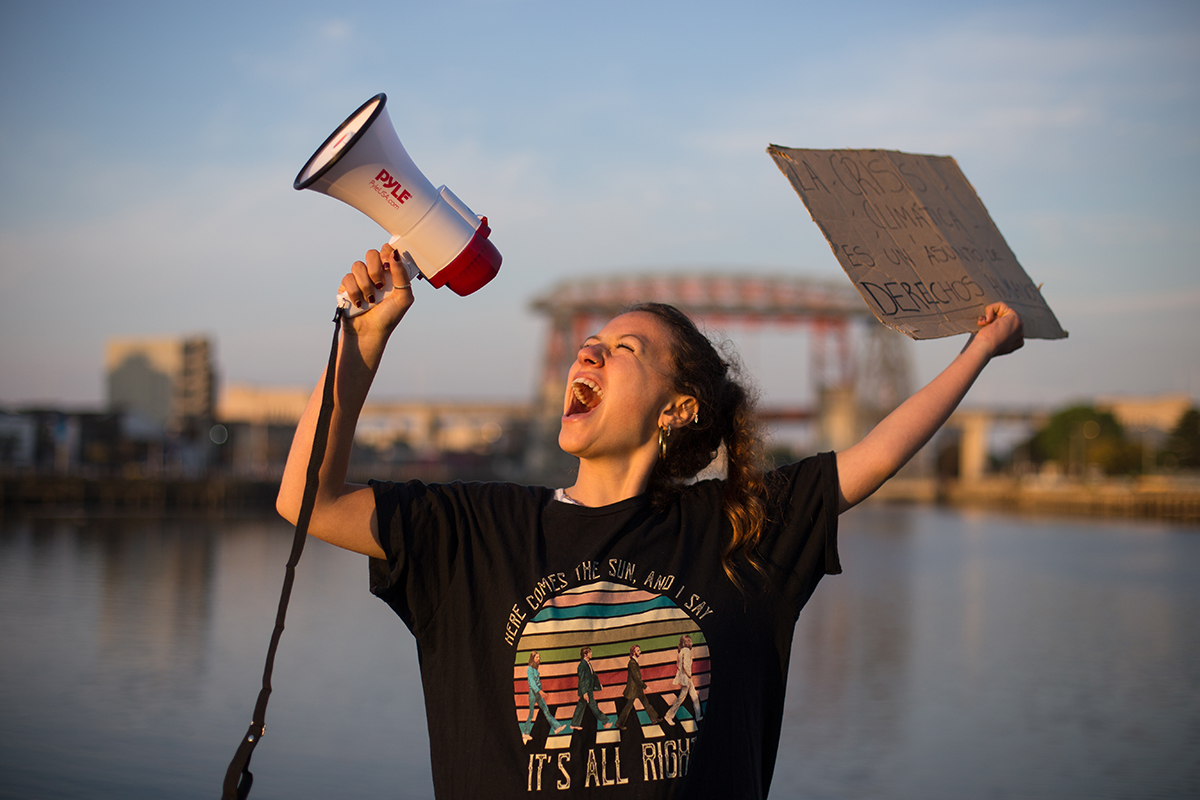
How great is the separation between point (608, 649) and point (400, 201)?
881 millimetres

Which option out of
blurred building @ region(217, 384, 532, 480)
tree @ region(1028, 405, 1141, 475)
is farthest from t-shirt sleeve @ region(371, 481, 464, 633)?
tree @ region(1028, 405, 1141, 475)

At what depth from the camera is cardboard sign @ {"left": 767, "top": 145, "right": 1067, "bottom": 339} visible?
6.59 ft

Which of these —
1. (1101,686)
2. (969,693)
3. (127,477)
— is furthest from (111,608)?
(127,477)

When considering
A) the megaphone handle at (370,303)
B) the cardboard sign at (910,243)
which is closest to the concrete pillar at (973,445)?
the cardboard sign at (910,243)

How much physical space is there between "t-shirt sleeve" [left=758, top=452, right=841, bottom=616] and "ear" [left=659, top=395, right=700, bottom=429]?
0.83 ft

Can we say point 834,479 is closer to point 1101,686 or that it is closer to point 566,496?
point 566,496

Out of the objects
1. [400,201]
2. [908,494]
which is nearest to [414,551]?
[400,201]

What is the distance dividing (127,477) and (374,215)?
48061 mm

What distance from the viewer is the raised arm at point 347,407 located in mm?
1621

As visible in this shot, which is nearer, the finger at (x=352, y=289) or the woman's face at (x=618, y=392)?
the finger at (x=352, y=289)

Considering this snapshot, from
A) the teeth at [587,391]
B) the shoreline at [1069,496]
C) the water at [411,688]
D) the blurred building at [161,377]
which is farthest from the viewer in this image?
the blurred building at [161,377]

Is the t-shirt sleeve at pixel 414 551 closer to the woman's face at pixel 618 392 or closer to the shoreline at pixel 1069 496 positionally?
the woman's face at pixel 618 392

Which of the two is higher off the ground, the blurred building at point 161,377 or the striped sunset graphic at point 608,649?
the blurred building at point 161,377

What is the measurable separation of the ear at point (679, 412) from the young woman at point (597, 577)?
0.11 metres
